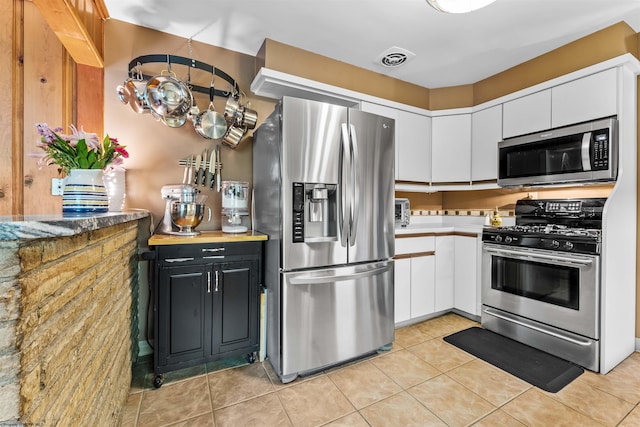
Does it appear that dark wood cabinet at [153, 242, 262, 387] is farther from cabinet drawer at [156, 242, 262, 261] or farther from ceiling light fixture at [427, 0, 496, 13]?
ceiling light fixture at [427, 0, 496, 13]

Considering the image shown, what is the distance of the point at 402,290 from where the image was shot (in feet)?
8.86

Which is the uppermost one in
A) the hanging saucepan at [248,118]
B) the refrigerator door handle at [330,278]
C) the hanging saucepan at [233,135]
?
the hanging saucepan at [248,118]

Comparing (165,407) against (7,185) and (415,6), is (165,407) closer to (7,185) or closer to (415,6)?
(7,185)

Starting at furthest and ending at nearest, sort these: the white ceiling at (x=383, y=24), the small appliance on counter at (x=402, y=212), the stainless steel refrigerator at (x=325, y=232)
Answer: the small appliance on counter at (x=402, y=212), the white ceiling at (x=383, y=24), the stainless steel refrigerator at (x=325, y=232)

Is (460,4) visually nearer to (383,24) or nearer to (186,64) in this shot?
(383,24)

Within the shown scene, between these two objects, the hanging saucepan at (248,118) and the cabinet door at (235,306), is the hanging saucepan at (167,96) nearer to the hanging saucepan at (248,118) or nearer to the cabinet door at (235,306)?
the hanging saucepan at (248,118)

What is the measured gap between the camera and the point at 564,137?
7.62ft

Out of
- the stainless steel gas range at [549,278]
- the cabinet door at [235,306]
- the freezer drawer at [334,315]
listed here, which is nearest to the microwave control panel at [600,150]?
the stainless steel gas range at [549,278]

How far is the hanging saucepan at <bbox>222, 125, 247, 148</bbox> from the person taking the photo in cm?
241

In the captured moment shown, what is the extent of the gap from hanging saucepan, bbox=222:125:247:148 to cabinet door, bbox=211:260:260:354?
1.05m

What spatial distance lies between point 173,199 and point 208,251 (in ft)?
1.77

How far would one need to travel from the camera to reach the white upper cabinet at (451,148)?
124 inches

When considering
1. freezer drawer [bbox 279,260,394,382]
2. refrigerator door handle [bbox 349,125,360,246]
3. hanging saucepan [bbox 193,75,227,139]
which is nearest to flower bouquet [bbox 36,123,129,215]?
hanging saucepan [bbox 193,75,227,139]

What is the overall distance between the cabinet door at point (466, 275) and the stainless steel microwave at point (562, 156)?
2.19 feet
